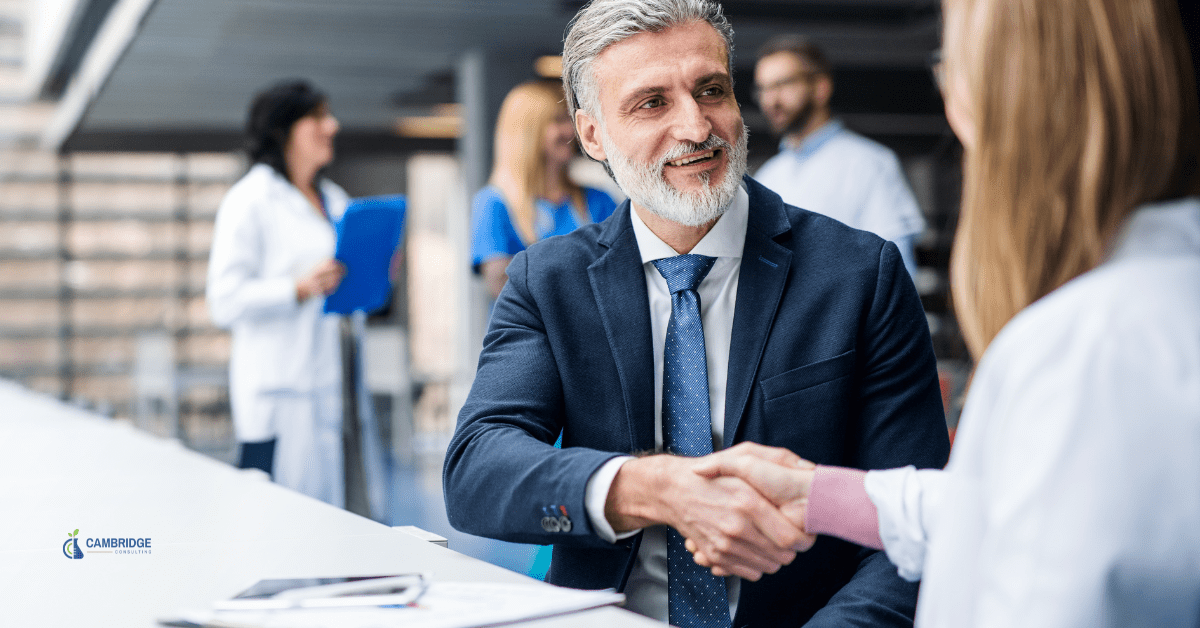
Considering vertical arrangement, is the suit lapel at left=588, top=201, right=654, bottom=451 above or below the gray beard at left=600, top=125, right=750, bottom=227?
below

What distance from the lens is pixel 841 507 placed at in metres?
1.03

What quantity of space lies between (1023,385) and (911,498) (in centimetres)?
29

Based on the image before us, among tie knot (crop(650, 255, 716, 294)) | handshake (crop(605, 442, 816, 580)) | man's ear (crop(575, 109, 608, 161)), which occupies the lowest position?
handshake (crop(605, 442, 816, 580))

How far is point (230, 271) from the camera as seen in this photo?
3127 millimetres

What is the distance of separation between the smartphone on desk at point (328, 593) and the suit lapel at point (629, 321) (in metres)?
0.42

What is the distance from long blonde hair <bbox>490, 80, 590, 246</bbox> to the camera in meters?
3.25

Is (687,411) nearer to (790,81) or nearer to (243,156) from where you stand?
(790,81)

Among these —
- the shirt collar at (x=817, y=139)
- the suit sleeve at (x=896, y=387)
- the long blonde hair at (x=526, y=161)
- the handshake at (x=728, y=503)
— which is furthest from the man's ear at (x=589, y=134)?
the shirt collar at (x=817, y=139)

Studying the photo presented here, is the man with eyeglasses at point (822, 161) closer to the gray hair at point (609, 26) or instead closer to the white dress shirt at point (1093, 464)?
the gray hair at point (609, 26)

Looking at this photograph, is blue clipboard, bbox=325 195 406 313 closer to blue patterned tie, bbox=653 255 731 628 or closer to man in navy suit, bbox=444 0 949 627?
man in navy suit, bbox=444 0 949 627

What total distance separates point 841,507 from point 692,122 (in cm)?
64

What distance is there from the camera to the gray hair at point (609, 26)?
1.47 meters

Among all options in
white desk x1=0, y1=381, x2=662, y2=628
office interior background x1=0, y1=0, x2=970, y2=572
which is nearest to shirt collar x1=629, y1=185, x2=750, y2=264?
white desk x1=0, y1=381, x2=662, y2=628

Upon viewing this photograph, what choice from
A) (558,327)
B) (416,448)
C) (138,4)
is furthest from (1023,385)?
(416,448)
